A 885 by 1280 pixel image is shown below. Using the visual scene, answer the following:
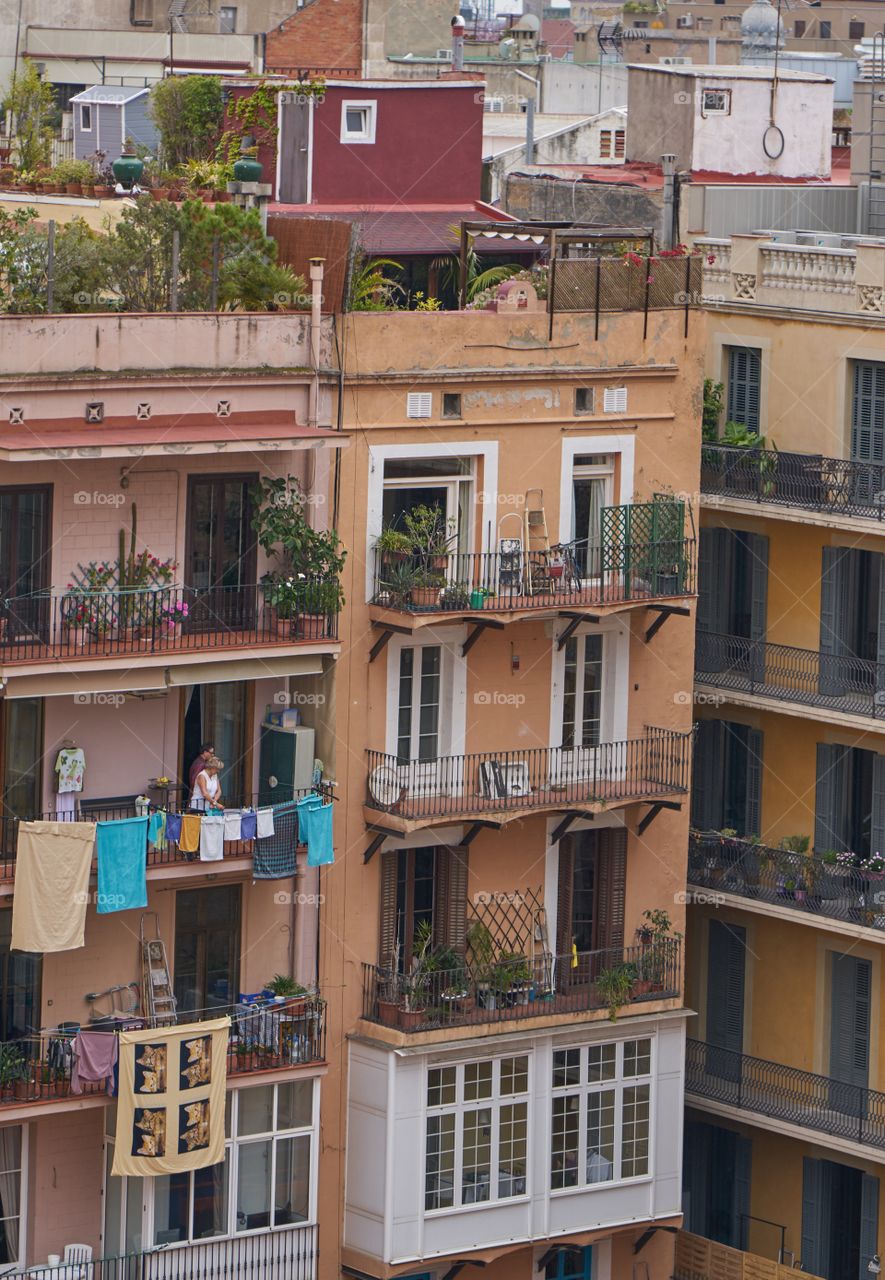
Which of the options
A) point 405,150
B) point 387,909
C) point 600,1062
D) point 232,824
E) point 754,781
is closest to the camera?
point 232,824

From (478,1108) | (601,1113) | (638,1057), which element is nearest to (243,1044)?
(478,1108)

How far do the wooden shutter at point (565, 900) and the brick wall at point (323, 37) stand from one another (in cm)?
2796

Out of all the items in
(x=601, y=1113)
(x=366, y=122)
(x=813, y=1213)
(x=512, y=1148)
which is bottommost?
(x=813, y=1213)

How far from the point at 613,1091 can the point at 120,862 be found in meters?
10.2

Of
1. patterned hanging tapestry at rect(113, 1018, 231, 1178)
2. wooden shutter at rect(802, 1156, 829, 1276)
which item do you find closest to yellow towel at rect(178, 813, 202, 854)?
patterned hanging tapestry at rect(113, 1018, 231, 1178)

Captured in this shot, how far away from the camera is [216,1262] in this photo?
48312mm

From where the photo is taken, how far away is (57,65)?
256ft

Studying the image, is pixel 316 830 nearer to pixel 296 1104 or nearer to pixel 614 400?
pixel 296 1104

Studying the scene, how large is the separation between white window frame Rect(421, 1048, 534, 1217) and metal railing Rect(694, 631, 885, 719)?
8.46 metres

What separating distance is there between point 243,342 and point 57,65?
32.5 metres

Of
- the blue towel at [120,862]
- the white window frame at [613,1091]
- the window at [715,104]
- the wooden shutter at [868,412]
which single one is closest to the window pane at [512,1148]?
the white window frame at [613,1091]

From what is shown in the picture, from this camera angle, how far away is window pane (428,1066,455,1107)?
4975 cm

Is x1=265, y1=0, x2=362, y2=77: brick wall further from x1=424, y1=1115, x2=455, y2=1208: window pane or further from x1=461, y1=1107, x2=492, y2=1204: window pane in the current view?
x1=424, y1=1115, x2=455, y2=1208: window pane

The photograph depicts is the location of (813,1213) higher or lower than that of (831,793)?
lower
